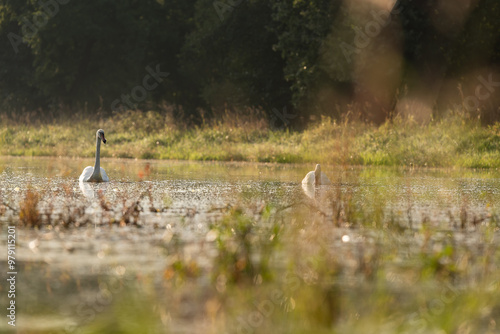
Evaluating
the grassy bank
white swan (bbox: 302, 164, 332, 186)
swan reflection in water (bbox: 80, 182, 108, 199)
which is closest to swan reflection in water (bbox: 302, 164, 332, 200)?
white swan (bbox: 302, 164, 332, 186)

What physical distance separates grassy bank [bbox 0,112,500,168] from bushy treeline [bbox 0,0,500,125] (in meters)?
1.54

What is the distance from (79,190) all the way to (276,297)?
8374 mm

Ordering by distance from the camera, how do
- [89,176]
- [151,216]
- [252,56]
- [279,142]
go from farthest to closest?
1. [252,56]
2. [279,142]
3. [89,176]
4. [151,216]

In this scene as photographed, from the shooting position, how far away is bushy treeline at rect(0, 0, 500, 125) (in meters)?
27.3

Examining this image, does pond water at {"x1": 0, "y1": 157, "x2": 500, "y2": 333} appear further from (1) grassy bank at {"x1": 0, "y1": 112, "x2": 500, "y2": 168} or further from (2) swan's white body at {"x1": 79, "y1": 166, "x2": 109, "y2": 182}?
(1) grassy bank at {"x1": 0, "y1": 112, "x2": 500, "y2": 168}

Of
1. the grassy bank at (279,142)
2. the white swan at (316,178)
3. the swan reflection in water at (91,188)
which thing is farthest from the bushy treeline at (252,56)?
the swan reflection in water at (91,188)

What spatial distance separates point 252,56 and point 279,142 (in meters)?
8.96

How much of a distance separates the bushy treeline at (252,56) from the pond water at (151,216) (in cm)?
958

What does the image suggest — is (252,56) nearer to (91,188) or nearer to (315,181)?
(315,181)

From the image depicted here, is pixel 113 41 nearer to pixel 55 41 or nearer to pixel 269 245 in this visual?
pixel 55 41

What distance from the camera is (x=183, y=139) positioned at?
28.6 m

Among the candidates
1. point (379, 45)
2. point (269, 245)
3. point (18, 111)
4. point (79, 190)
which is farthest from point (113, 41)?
point (269, 245)

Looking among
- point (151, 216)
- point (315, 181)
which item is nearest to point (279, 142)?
point (315, 181)

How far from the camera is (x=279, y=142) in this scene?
85.0 ft
